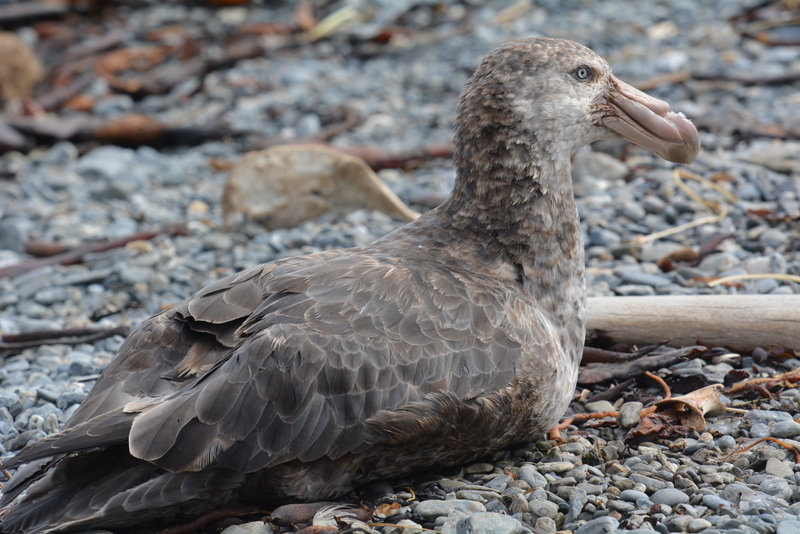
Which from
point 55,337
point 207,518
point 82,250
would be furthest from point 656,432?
point 82,250

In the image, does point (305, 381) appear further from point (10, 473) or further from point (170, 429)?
point (10, 473)

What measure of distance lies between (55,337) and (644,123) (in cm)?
345

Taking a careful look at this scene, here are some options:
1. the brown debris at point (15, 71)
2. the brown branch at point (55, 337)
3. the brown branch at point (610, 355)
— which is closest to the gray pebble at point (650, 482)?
the brown branch at point (610, 355)

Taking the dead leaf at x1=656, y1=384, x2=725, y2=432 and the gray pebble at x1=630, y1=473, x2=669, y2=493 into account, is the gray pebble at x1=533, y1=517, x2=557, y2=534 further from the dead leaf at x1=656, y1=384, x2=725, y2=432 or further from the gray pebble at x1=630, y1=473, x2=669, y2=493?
A: the dead leaf at x1=656, y1=384, x2=725, y2=432

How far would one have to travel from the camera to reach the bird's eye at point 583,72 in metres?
4.26

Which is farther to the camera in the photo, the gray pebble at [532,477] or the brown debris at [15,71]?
the brown debris at [15,71]

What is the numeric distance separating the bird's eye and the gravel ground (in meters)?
1.47

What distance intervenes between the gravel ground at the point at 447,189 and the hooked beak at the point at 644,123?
1081 mm

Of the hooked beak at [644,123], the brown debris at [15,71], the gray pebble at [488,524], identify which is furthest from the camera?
the brown debris at [15,71]

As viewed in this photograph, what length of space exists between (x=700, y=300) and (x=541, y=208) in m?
1.11

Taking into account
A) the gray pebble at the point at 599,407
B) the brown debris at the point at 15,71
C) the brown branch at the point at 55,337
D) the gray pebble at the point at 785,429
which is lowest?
the brown branch at the point at 55,337

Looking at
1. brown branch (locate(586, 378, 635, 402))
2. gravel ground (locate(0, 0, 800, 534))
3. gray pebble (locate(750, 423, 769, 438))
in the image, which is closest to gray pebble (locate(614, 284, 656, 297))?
gravel ground (locate(0, 0, 800, 534))

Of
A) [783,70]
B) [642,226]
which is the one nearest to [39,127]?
[642,226]

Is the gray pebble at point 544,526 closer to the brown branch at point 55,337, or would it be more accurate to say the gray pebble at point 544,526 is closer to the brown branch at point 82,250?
the brown branch at point 55,337
